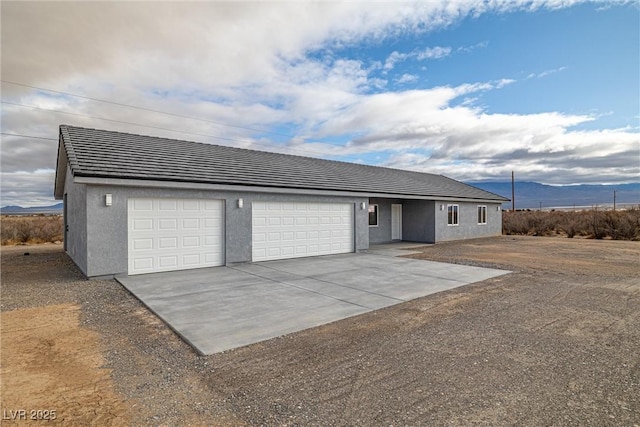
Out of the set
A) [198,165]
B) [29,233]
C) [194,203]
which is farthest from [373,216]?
[29,233]

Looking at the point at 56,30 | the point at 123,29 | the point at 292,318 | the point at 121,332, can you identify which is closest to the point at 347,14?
the point at 123,29

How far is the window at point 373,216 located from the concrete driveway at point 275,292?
694 cm

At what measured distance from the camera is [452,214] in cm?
2061

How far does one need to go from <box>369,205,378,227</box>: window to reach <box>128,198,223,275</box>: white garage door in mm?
9792

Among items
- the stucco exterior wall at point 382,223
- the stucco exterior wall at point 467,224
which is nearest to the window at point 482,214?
the stucco exterior wall at point 467,224

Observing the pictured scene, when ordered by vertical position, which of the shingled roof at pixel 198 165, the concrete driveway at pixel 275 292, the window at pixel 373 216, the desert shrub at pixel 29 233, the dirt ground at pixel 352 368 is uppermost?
the shingled roof at pixel 198 165

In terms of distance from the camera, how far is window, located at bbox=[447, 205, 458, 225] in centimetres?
2025

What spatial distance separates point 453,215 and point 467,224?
1744 millimetres

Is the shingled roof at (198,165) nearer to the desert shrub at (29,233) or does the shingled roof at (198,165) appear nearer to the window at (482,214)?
the window at (482,214)

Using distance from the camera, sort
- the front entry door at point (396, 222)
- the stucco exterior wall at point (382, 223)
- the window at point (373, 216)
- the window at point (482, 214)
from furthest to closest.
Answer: the window at point (482, 214) < the front entry door at point (396, 222) < the stucco exterior wall at point (382, 223) < the window at point (373, 216)

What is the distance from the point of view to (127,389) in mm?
3334

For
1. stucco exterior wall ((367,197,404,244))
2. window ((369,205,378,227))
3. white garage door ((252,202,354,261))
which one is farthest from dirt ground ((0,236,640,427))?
stucco exterior wall ((367,197,404,244))

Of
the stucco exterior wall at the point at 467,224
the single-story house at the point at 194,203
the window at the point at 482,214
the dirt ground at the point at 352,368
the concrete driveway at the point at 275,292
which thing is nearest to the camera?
the dirt ground at the point at 352,368

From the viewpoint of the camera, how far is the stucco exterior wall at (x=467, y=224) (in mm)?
19500
